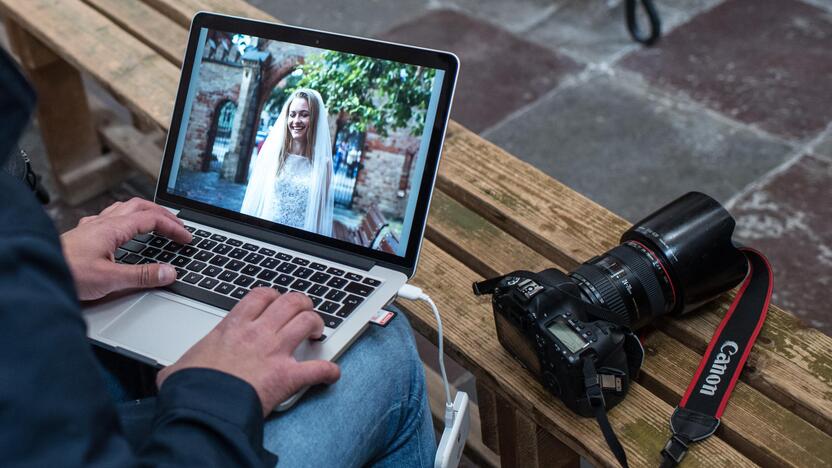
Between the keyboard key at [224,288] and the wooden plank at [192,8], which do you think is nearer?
the keyboard key at [224,288]

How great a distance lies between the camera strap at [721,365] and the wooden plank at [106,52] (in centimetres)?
119

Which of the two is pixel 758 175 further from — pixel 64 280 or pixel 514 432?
pixel 64 280

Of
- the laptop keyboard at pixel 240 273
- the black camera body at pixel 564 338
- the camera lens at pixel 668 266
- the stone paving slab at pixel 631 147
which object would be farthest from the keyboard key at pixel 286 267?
the stone paving slab at pixel 631 147

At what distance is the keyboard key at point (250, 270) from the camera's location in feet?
4.10

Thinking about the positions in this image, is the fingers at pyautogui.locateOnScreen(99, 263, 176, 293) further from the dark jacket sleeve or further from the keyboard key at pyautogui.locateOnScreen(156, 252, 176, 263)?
the dark jacket sleeve

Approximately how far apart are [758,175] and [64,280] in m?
2.42

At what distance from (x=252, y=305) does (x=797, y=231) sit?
1992 mm

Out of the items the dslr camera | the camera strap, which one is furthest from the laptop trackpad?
the camera strap

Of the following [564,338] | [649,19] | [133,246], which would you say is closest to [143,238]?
[133,246]

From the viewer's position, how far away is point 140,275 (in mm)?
1182

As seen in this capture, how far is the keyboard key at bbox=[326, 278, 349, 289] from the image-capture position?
1204 millimetres

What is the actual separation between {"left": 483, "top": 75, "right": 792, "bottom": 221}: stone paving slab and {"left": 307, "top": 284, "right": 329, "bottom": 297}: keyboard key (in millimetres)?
1560

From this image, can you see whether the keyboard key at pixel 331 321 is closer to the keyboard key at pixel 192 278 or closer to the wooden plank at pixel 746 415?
→ the keyboard key at pixel 192 278

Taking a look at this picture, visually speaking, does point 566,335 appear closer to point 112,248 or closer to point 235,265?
point 235,265
